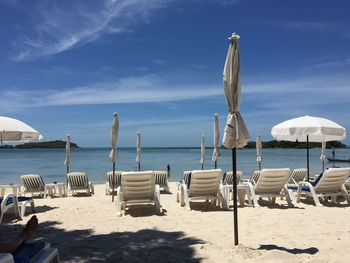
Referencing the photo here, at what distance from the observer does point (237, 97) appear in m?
4.90

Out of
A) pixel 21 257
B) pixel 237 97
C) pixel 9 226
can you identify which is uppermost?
pixel 237 97

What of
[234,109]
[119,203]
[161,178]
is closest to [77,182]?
[161,178]

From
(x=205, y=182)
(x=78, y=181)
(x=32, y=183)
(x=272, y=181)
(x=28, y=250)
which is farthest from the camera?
Result: (x=78, y=181)

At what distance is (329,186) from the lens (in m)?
8.80

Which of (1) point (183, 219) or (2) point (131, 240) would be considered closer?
(2) point (131, 240)

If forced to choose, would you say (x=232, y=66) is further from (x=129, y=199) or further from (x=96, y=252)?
(x=129, y=199)

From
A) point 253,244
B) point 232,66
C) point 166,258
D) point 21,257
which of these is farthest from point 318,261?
point 21,257

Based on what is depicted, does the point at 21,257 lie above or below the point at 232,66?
below

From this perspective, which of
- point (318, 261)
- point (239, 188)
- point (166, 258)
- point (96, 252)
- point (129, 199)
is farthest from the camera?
point (239, 188)

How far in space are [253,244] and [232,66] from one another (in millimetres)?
2380

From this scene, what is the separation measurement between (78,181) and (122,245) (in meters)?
7.10

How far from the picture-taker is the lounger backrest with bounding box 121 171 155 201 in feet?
25.3

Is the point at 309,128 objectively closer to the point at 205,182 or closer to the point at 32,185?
the point at 205,182

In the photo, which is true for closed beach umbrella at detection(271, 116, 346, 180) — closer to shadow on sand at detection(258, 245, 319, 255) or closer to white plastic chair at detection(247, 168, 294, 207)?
white plastic chair at detection(247, 168, 294, 207)
